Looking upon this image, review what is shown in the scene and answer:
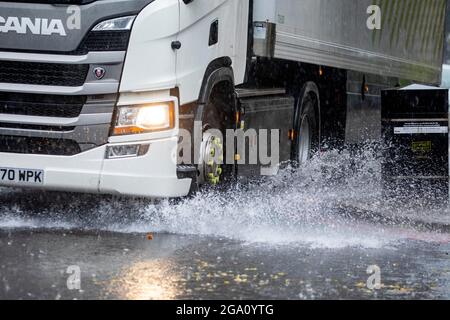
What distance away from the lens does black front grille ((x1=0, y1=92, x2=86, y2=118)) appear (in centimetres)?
936

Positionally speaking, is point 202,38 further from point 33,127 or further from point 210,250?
point 210,250

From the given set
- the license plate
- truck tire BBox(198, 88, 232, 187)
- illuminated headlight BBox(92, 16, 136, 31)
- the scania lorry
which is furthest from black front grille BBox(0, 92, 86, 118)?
truck tire BBox(198, 88, 232, 187)

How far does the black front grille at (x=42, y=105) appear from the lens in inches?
368

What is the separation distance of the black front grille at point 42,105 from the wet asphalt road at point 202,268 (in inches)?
38.0

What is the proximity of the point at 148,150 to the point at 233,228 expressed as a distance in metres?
1.07

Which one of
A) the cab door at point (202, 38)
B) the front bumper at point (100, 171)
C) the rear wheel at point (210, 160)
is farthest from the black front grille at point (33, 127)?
the rear wheel at point (210, 160)

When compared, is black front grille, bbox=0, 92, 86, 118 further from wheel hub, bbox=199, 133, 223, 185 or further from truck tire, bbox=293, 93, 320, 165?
truck tire, bbox=293, 93, 320, 165

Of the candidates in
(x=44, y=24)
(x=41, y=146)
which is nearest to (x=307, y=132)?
(x=41, y=146)

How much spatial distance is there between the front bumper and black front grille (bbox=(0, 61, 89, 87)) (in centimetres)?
59

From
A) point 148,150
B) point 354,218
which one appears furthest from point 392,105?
point 148,150

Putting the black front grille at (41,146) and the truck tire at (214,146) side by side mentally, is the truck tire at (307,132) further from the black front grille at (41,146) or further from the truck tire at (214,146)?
the black front grille at (41,146)

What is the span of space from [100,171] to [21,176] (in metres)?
0.64

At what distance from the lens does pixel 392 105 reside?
47.5ft

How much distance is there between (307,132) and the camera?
14.7m
